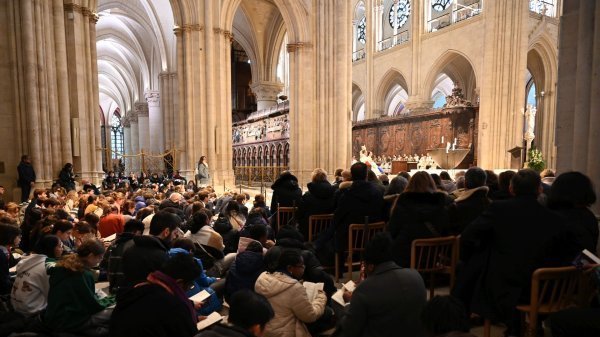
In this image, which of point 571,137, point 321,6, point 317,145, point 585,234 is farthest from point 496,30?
point 585,234

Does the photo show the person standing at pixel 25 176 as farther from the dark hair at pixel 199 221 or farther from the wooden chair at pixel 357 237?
the wooden chair at pixel 357 237

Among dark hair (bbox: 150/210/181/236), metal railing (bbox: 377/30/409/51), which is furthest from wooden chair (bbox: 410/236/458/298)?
metal railing (bbox: 377/30/409/51)

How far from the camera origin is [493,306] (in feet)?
8.02

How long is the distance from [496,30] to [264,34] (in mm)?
14203

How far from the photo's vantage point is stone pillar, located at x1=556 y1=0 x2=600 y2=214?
3.47 metres

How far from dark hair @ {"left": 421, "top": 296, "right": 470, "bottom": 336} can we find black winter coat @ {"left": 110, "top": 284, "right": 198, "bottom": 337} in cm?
129

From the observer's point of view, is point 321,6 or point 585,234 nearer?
point 585,234

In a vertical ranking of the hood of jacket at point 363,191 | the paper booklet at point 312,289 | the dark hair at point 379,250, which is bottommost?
the paper booklet at point 312,289

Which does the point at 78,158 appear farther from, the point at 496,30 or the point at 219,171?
the point at 496,30

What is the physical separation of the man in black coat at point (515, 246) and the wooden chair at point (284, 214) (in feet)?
11.2

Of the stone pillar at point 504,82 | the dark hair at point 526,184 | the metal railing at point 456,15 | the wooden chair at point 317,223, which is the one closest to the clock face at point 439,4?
the metal railing at point 456,15

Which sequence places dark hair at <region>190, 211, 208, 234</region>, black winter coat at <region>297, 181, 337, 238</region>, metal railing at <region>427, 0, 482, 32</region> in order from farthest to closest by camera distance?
metal railing at <region>427, 0, 482, 32</region>
black winter coat at <region>297, 181, 337, 238</region>
dark hair at <region>190, 211, 208, 234</region>

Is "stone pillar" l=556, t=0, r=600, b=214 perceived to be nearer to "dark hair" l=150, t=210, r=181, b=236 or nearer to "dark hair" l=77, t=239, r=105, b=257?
"dark hair" l=150, t=210, r=181, b=236

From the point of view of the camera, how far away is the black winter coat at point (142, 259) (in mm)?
2697
